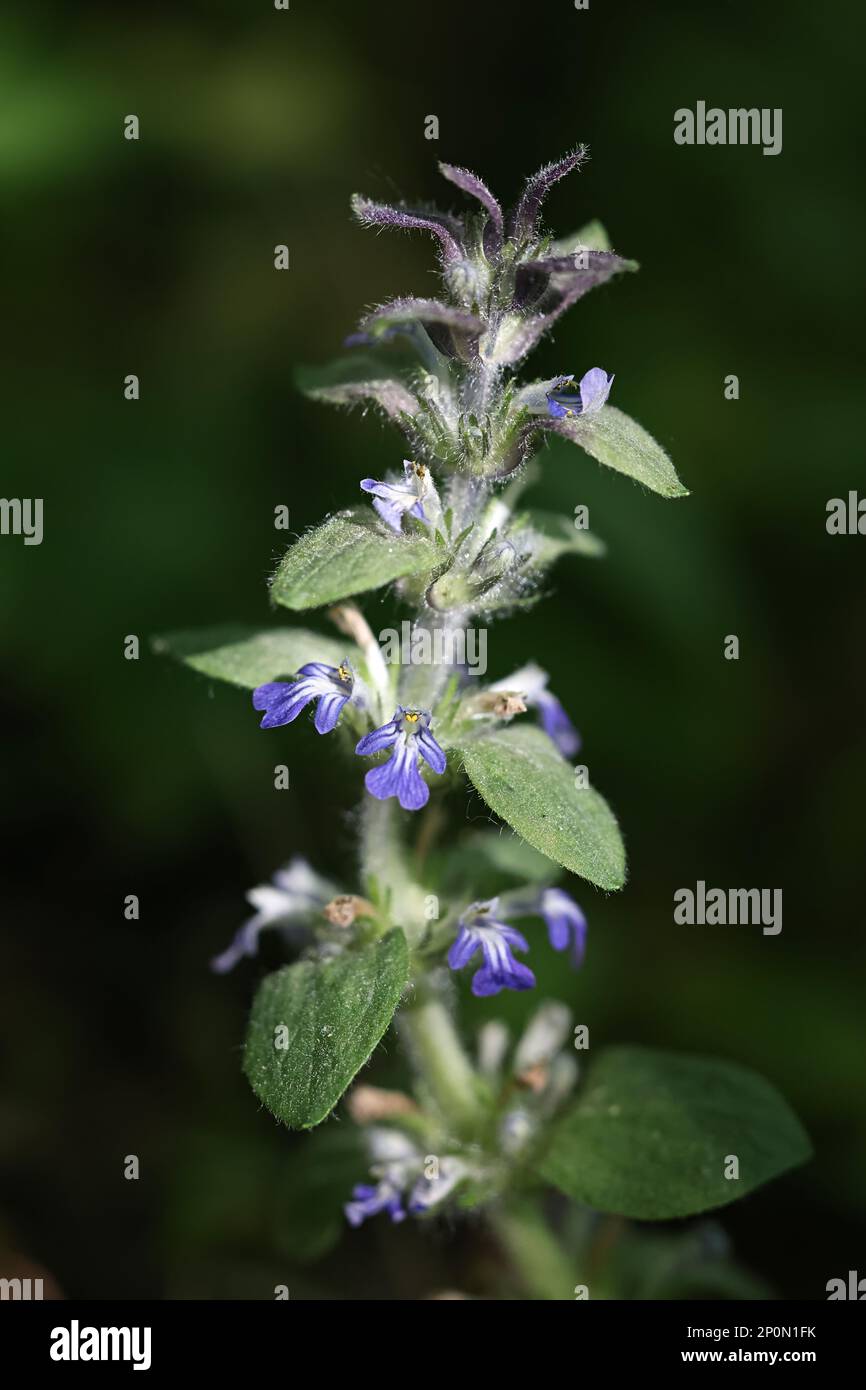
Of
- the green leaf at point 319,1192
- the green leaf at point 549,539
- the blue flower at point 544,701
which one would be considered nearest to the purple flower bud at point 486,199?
the green leaf at point 549,539

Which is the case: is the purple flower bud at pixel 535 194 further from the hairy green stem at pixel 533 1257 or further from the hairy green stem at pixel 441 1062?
the hairy green stem at pixel 533 1257

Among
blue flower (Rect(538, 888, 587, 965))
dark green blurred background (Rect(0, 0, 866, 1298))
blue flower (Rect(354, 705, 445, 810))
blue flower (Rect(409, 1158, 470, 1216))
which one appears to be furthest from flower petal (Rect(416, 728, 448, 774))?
dark green blurred background (Rect(0, 0, 866, 1298))

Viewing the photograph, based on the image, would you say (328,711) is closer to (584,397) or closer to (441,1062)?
(584,397)

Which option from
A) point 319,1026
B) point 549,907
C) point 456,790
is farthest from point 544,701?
point 319,1026

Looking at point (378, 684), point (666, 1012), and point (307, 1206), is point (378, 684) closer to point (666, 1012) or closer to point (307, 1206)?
point (307, 1206)
